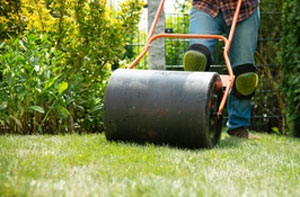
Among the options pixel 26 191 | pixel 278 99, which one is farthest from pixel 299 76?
pixel 26 191

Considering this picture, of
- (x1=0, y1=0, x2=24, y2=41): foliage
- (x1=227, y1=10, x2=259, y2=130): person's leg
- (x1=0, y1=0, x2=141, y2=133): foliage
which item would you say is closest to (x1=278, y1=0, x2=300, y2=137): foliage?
(x1=227, y1=10, x2=259, y2=130): person's leg

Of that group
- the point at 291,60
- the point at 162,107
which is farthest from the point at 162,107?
the point at 291,60

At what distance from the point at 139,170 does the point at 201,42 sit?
1790 millimetres

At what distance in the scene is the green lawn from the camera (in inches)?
73.2

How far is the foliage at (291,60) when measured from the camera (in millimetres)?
4902

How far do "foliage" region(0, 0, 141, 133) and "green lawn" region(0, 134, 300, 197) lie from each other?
1.78 ft

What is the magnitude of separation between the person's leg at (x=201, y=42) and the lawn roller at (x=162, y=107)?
487mm

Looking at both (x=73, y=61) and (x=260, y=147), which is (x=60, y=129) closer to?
(x=73, y=61)

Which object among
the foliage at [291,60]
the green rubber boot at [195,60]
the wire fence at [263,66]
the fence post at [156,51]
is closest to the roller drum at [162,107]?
the green rubber boot at [195,60]

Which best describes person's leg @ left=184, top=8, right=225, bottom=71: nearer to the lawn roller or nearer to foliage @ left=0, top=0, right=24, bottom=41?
the lawn roller

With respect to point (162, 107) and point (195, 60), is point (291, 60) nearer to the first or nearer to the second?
point (195, 60)

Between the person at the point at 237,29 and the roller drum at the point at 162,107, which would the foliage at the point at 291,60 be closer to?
the person at the point at 237,29

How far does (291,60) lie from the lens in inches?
197

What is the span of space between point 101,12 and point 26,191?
276 cm
